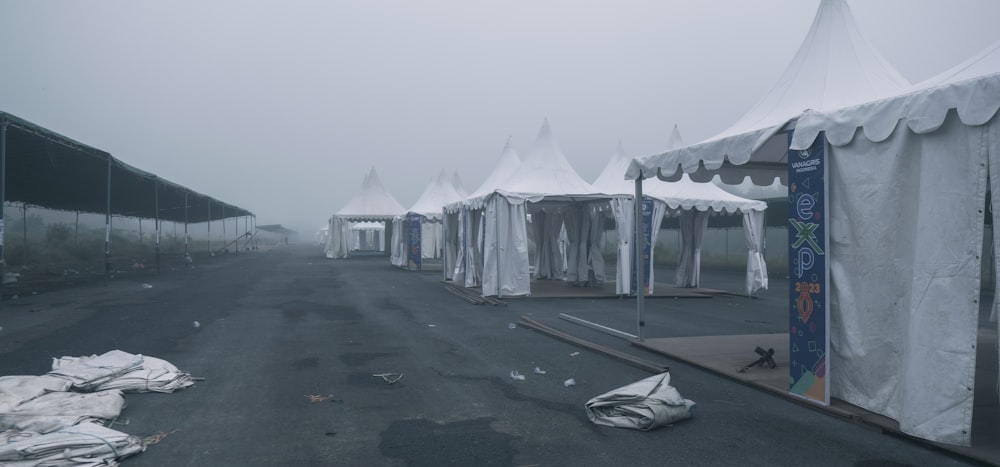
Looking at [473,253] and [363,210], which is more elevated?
[363,210]

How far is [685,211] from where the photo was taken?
57.5 feet

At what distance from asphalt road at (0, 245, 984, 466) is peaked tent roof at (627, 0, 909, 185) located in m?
2.52

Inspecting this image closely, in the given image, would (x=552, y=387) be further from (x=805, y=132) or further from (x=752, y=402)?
(x=805, y=132)

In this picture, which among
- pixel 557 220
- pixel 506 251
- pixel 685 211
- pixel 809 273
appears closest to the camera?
pixel 809 273

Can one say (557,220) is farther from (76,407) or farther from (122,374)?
(76,407)

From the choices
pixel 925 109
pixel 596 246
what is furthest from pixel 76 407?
pixel 596 246

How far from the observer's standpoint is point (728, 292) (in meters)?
16.5

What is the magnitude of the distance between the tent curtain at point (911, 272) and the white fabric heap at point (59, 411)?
6238 mm

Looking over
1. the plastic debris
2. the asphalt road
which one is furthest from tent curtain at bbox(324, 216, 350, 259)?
the plastic debris

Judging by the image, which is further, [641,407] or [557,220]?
[557,220]

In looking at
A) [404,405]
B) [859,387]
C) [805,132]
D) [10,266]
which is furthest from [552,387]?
[10,266]

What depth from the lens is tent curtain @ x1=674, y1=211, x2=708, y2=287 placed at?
1762cm

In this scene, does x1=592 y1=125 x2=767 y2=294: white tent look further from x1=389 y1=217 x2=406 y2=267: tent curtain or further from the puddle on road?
x1=389 y1=217 x2=406 y2=267: tent curtain

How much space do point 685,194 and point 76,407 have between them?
14.2m
